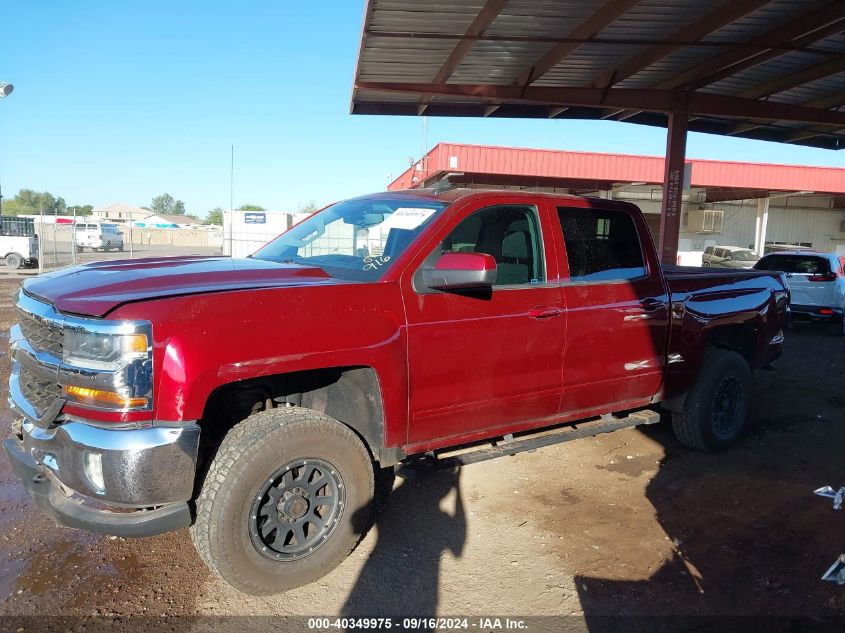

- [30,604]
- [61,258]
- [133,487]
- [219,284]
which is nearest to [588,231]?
[219,284]

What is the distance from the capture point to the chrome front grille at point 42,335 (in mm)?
2764

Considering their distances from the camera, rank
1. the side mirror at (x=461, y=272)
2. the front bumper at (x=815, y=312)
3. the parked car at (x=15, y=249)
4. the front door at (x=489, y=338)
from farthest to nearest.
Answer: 1. the parked car at (x=15, y=249)
2. the front bumper at (x=815, y=312)
3. the front door at (x=489, y=338)
4. the side mirror at (x=461, y=272)

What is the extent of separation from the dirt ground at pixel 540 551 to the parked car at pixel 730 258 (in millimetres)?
17482

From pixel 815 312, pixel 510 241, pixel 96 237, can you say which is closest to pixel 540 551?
pixel 510 241

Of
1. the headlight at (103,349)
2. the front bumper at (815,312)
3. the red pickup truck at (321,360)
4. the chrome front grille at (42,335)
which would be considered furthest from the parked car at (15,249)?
the front bumper at (815,312)

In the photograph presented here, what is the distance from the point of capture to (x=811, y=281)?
1147 centimetres

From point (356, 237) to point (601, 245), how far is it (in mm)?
1714

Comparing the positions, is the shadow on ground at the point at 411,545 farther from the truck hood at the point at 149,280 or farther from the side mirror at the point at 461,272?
the truck hood at the point at 149,280

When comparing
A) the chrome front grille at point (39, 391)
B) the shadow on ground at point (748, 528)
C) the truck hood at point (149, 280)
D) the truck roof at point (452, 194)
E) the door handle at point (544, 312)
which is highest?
the truck roof at point (452, 194)

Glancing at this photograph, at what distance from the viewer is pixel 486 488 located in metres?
4.31

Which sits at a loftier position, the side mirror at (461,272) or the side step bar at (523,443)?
the side mirror at (461,272)

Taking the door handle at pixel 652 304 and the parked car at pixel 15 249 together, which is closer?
the door handle at pixel 652 304

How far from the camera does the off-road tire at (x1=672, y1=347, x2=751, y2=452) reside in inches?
190

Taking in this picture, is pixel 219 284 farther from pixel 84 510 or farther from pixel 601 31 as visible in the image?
pixel 601 31
